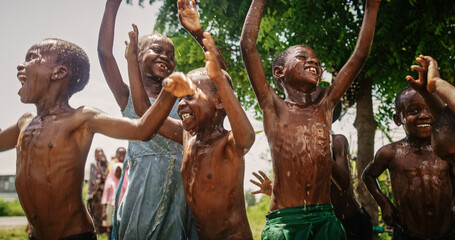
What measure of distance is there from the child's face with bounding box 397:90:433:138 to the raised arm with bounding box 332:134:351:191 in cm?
58

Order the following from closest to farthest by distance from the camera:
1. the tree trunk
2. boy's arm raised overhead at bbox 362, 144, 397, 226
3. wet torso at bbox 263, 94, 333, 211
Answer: wet torso at bbox 263, 94, 333, 211 < boy's arm raised overhead at bbox 362, 144, 397, 226 < the tree trunk

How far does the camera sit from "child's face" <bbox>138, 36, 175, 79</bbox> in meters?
3.50

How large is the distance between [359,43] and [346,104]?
4.41 m

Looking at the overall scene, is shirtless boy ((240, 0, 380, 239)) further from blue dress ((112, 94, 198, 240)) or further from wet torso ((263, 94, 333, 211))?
blue dress ((112, 94, 198, 240))

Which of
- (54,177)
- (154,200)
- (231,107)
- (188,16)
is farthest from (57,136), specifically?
(188,16)

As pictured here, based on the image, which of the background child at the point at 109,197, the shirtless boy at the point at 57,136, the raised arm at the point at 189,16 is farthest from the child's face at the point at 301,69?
the background child at the point at 109,197

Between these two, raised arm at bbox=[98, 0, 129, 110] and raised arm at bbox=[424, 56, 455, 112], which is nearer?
raised arm at bbox=[424, 56, 455, 112]

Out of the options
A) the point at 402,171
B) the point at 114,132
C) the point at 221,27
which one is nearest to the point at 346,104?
the point at 221,27

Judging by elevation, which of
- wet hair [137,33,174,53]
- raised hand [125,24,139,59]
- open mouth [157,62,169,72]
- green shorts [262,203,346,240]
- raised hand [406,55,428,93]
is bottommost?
green shorts [262,203,346,240]

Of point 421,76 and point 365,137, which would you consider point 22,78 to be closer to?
point 421,76

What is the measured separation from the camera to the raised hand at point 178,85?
7.68 ft

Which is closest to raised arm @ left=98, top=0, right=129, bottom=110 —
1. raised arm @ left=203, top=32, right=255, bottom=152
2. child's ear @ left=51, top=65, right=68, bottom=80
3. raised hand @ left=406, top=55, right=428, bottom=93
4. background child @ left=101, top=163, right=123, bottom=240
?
child's ear @ left=51, top=65, right=68, bottom=80

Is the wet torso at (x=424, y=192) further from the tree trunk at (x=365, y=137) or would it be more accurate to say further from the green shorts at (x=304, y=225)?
the tree trunk at (x=365, y=137)

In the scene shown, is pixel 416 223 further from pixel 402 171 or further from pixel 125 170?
pixel 125 170
